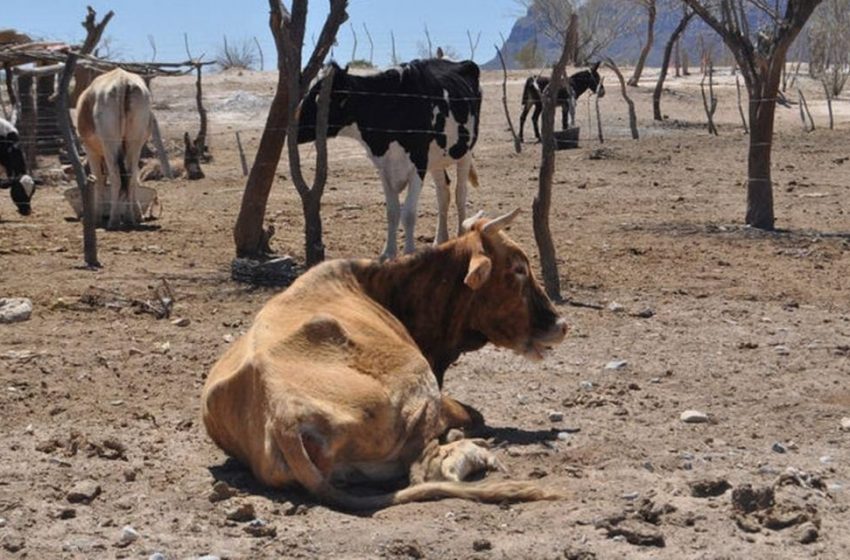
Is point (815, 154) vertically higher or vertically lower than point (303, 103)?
lower

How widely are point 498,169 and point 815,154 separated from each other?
5.47m

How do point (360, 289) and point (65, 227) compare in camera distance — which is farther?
point (65, 227)

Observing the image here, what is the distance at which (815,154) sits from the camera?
24500mm

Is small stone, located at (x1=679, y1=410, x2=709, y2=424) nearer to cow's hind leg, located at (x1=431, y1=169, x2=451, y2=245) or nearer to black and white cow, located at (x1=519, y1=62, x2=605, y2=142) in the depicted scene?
cow's hind leg, located at (x1=431, y1=169, x2=451, y2=245)

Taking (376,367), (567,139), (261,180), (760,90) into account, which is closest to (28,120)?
(567,139)

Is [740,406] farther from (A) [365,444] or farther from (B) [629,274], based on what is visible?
(B) [629,274]

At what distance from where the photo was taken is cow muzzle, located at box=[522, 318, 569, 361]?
7.82 m

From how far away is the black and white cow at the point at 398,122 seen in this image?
13609 millimetres

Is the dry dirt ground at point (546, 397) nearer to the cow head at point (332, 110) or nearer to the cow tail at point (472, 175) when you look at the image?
the cow tail at point (472, 175)

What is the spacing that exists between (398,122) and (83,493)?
7985mm

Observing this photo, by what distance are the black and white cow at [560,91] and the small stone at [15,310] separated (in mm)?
18106

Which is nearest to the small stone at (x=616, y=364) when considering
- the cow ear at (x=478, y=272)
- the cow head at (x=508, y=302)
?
the cow head at (x=508, y=302)

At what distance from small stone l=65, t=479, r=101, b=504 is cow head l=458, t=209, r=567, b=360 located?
7.66 feet

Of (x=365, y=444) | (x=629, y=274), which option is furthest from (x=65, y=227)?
(x=365, y=444)
